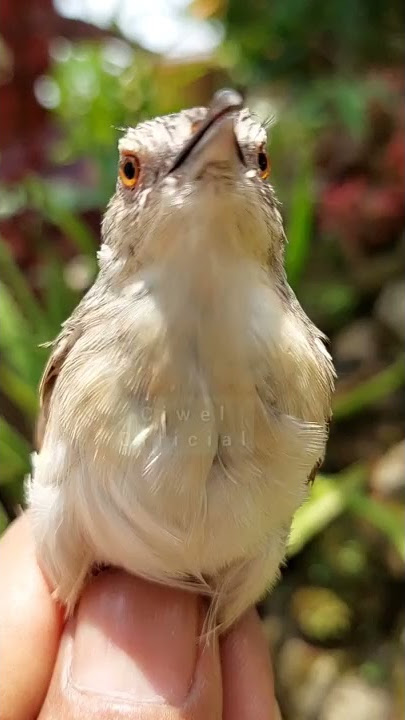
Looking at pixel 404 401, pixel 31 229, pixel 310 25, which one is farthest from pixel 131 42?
pixel 404 401

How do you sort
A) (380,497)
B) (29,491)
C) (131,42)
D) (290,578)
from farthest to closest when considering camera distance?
(131,42) < (290,578) < (380,497) < (29,491)

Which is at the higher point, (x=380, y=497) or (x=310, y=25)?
(x=310, y=25)

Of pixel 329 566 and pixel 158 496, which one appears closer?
pixel 158 496

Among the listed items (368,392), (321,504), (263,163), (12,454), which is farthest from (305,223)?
(263,163)

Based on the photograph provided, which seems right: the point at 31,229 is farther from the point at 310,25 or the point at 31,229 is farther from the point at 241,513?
the point at 241,513

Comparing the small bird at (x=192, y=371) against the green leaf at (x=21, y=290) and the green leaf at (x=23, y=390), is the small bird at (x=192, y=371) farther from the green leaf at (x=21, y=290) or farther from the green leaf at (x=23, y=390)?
the green leaf at (x=21, y=290)

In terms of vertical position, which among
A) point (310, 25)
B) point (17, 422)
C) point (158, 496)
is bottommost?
point (17, 422)
